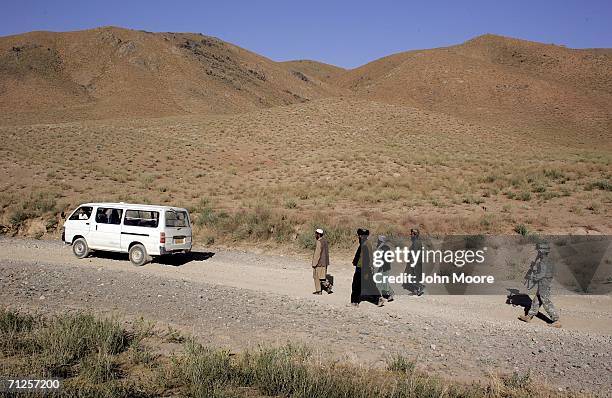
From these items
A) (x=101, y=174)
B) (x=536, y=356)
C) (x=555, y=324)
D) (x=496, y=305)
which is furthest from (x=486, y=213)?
(x=101, y=174)

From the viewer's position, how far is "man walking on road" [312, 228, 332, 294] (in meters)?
11.0

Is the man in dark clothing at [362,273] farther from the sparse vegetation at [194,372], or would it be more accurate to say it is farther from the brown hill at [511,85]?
the brown hill at [511,85]

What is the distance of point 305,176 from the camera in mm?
36500

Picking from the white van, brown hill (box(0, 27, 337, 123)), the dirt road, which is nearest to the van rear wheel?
the white van

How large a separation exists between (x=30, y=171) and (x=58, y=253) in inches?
730

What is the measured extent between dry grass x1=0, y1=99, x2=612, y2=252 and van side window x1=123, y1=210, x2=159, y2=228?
4.36 m

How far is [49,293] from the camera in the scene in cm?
1013

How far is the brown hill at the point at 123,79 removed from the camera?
7900cm

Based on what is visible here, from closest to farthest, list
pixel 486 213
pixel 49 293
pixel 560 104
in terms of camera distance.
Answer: pixel 49 293, pixel 486 213, pixel 560 104

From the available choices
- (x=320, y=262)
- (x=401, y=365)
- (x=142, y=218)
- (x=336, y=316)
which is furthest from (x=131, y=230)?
(x=401, y=365)

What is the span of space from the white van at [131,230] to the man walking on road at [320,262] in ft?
16.9

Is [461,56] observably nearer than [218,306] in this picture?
No

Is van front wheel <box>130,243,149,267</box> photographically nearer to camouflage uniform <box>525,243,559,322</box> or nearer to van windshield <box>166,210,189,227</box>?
van windshield <box>166,210,189,227</box>

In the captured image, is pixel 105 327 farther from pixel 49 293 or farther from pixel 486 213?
pixel 486 213
